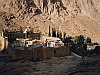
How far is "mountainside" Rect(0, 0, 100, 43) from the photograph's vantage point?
160 ft

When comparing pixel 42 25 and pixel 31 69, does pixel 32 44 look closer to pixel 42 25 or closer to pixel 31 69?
pixel 31 69

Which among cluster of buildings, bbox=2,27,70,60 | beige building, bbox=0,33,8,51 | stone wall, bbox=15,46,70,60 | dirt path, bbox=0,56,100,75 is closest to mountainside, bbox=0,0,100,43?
beige building, bbox=0,33,8,51

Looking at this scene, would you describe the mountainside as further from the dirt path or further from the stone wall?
the dirt path

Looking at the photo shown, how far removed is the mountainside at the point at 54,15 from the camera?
1925 inches

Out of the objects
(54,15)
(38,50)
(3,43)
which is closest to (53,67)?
(38,50)

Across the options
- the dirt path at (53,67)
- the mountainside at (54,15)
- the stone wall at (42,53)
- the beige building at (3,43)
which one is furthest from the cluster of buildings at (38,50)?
the mountainside at (54,15)

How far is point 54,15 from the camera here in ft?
175

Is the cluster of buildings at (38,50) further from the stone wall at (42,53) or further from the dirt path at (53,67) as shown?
the dirt path at (53,67)

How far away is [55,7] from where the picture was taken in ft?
179

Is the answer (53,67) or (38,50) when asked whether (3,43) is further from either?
(53,67)

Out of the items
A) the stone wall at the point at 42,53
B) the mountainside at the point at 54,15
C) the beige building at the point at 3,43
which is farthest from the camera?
the mountainside at the point at 54,15

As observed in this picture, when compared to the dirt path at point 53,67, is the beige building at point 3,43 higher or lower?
higher

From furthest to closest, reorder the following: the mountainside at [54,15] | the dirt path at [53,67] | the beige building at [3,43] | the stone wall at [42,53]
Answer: the mountainside at [54,15] → the beige building at [3,43] → the stone wall at [42,53] → the dirt path at [53,67]

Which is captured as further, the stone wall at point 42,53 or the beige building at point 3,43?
the beige building at point 3,43
